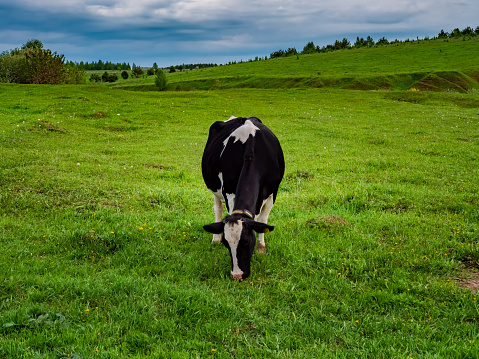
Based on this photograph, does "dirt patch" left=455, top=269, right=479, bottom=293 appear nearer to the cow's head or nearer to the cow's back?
the cow's head

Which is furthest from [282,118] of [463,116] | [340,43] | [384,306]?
[340,43]

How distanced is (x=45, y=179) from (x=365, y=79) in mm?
55575

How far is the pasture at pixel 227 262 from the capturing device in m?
4.52

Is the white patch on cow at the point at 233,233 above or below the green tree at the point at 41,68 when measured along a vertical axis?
below

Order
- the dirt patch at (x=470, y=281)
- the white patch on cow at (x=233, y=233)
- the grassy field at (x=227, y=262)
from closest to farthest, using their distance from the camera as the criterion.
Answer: the grassy field at (x=227, y=262), the white patch on cow at (x=233, y=233), the dirt patch at (x=470, y=281)

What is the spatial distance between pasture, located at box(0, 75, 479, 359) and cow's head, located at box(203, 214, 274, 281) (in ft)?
→ 1.29

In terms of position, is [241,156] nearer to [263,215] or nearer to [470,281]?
[263,215]

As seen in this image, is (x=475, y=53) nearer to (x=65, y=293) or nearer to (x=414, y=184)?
(x=414, y=184)

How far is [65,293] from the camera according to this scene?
5.36 m

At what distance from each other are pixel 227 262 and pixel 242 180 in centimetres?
145

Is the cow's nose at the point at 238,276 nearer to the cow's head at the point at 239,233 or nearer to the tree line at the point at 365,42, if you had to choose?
the cow's head at the point at 239,233

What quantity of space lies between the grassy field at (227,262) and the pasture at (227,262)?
0.03 metres

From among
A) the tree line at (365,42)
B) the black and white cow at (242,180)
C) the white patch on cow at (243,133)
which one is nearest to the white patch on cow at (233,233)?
the black and white cow at (242,180)

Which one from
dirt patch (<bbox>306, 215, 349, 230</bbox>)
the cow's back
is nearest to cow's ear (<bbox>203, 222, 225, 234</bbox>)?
the cow's back
